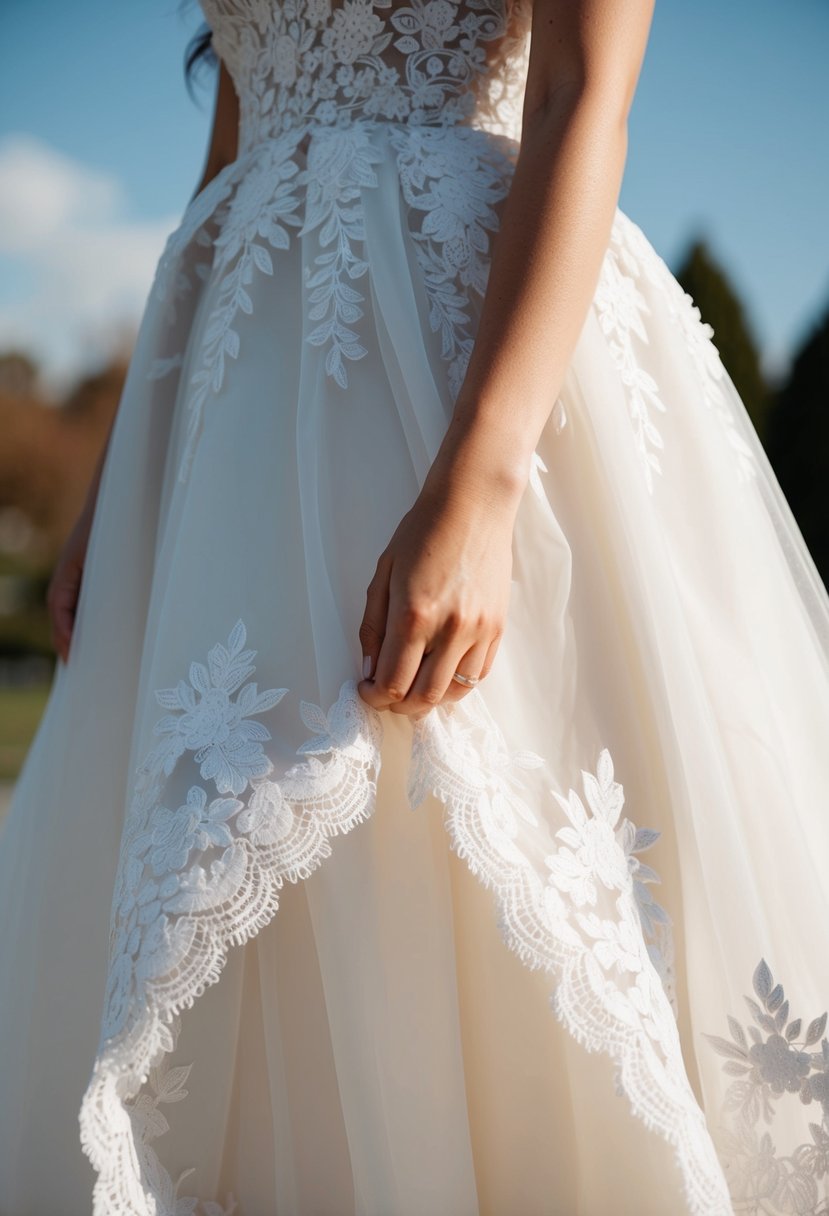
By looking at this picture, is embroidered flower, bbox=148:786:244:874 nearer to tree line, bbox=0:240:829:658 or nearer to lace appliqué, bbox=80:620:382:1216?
lace appliqué, bbox=80:620:382:1216

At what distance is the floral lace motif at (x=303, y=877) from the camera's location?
2.43 feet

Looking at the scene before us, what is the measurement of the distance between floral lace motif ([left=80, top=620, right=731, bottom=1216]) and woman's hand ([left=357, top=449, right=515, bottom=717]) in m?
0.03

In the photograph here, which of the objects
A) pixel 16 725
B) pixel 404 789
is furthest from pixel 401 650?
pixel 16 725

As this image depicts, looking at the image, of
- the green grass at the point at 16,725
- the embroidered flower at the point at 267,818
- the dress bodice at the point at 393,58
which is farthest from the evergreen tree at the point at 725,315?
the embroidered flower at the point at 267,818

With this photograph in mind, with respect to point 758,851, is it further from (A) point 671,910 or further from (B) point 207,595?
(B) point 207,595

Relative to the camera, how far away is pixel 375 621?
2.75ft

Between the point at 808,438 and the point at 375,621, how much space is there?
24.2 feet

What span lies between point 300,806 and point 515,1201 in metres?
0.45

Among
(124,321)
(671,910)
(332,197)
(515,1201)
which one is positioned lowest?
(515,1201)

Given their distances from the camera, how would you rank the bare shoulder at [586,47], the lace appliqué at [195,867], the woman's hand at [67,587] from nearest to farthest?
the lace appliqué at [195,867], the bare shoulder at [586,47], the woman's hand at [67,587]

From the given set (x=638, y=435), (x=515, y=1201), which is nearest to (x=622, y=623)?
(x=638, y=435)

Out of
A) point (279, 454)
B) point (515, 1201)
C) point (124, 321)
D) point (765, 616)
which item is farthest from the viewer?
point (124, 321)

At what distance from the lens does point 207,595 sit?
0.94 meters

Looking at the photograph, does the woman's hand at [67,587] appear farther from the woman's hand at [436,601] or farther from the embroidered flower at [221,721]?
the woman's hand at [436,601]
